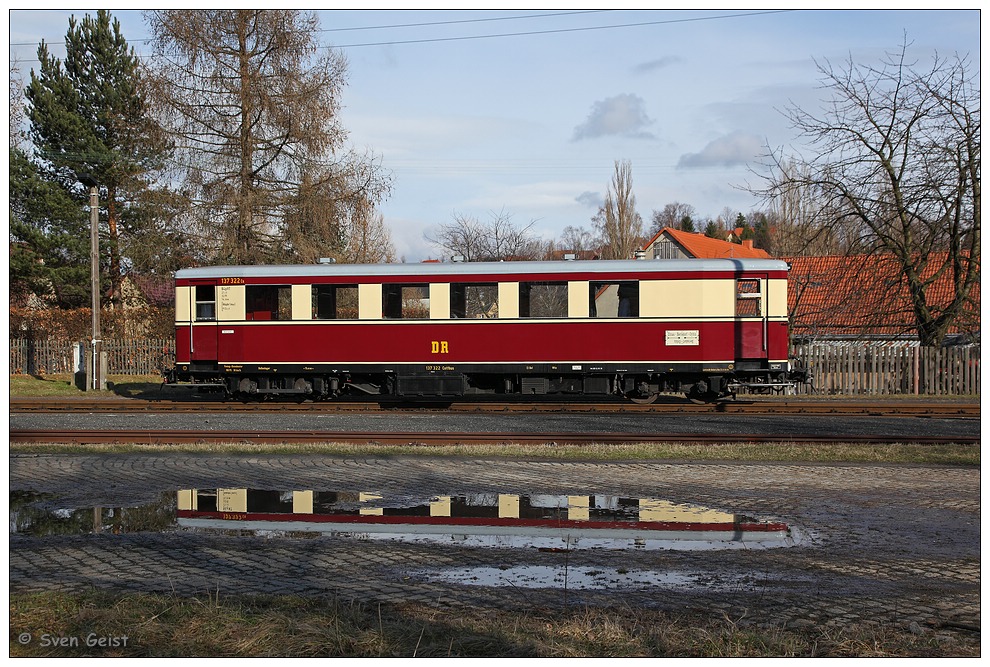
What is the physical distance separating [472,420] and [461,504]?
28.1 ft

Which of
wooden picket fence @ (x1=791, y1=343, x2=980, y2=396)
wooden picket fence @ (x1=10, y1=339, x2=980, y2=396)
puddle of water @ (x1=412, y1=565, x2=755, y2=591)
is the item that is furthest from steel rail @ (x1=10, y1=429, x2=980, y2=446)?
wooden picket fence @ (x1=791, y1=343, x2=980, y2=396)

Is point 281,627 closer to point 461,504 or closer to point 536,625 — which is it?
point 536,625

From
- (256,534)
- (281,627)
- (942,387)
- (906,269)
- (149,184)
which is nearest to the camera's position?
(281,627)

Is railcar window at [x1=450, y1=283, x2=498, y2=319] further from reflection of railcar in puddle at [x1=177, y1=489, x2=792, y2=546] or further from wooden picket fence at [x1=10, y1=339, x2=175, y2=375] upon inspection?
wooden picket fence at [x1=10, y1=339, x2=175, y2=375]

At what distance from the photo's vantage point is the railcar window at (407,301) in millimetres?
19359

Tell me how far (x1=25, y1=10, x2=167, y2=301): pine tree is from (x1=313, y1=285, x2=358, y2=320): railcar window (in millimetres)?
13926

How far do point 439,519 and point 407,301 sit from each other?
11516mm

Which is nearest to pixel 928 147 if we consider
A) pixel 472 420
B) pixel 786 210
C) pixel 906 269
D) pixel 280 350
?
pixel 906 269

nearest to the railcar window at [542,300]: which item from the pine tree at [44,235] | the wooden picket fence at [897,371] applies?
the wooden picket fence at [897,371]

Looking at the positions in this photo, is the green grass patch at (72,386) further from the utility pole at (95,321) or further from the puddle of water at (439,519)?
the puddle of water at (439,519)

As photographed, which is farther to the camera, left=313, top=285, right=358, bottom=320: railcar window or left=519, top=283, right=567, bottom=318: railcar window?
left=313, top=285, right=358, bottom=320: railcar window

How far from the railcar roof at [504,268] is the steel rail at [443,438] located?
4924mm

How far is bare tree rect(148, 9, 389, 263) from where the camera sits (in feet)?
99.6
